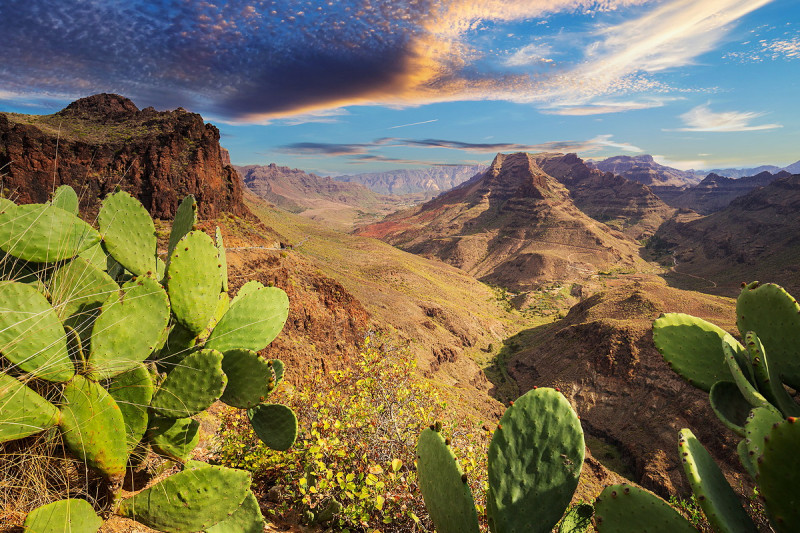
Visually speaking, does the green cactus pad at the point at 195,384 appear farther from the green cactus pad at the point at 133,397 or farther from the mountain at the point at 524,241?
the mountain at the point at 524,241

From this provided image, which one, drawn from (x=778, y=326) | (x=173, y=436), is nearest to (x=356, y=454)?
(x=173, y=436)

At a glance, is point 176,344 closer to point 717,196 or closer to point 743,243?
point 743,243

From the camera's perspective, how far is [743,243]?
2906 inches

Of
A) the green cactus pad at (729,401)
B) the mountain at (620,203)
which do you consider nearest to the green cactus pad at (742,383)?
the green cactus pad at (729,401)

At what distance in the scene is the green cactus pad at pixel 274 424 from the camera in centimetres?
354

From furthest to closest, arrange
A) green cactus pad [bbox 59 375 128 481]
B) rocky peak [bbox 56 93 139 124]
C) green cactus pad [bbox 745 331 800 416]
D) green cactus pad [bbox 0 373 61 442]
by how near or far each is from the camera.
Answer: rocky peak [bbox 56 93 139 124], green cactus pad [bbox 745 331 800 416], green cactus pad [bbox 59 375 128 481], green cactus pad [bbox 0 373 61 442]

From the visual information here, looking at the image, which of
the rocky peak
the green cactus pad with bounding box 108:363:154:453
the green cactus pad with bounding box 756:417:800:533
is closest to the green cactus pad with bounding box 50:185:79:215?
the green cactus pad with bounding box 108:363:154:453

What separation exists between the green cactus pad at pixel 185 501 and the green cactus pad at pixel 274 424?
0.91m

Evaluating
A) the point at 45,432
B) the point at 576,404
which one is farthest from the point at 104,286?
the point at 576,404

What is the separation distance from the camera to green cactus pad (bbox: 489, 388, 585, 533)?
88.4 inches

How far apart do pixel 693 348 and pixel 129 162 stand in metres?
39.8

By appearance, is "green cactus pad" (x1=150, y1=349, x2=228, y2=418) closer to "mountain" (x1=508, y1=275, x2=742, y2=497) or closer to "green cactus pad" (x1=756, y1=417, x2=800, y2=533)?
"green cactus pad" (x1=756, y1=417, x2=800, y2=533)

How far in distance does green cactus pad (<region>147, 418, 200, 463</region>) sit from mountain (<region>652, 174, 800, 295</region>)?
60971mm

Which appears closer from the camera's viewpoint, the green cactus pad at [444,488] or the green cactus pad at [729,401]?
the green cactus pad at [444,488]
